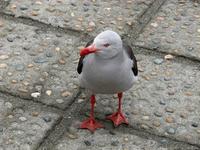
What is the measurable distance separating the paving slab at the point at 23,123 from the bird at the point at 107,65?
0.42 metres

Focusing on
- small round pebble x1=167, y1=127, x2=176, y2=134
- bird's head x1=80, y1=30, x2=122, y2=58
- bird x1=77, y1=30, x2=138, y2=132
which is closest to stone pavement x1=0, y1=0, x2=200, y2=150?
small round pebble x1=167, y1=127, x2=176, y2=134

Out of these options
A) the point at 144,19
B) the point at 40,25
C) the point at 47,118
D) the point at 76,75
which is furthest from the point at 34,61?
the point at 144,19

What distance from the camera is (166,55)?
4172 mm

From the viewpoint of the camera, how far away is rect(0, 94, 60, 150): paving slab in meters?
3.33

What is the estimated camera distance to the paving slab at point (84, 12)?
4.45 meters

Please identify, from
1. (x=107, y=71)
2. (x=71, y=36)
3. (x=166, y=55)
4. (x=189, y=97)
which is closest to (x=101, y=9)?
(x=71, y=36)

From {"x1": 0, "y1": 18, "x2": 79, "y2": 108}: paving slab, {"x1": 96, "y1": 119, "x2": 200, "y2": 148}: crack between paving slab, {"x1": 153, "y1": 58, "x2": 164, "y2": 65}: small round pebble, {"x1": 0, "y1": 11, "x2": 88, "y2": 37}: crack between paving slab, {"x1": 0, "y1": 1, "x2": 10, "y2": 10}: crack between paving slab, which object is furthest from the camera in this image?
{"x1": 0, "y1": 1, "x2": 10, "y2": 10}: crack between paving slab

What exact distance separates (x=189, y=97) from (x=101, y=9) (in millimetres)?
1319

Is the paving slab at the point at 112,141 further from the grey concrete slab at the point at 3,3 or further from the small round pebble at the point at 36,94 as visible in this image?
the grey concrete slab at the point at 3,3

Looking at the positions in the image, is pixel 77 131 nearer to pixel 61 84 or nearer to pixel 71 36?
pixel 61 84

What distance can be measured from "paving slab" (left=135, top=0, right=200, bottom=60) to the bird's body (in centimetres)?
106

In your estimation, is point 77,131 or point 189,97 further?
point 189,97

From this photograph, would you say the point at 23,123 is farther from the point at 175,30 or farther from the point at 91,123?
the point at 175,30

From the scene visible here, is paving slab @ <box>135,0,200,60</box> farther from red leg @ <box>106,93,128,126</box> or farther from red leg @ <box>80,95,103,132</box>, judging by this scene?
red leg @ <box>80,95,103,132</box>
